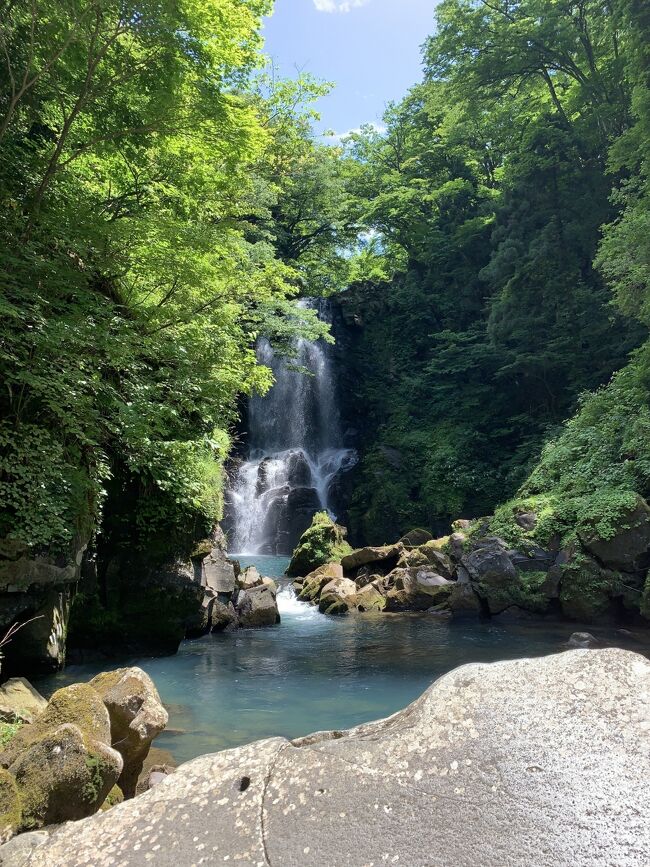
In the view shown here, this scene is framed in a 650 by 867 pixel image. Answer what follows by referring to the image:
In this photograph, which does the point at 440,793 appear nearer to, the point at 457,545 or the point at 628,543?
the point at 628,543

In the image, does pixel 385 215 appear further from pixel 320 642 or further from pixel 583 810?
pixel 583 810

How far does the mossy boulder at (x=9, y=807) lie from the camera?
2.73 m

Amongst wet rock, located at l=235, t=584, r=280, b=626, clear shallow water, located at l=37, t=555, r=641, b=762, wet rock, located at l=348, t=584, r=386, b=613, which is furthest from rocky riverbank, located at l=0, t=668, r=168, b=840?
wet rock, located at l=348, t=584, r=386, b=613

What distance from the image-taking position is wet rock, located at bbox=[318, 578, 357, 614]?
12516 mm

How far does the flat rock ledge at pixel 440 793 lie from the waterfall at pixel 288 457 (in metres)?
19.1

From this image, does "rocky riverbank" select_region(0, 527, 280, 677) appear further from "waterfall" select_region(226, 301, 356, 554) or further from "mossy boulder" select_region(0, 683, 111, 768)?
"waterfall" select_region(226, 301, 356, 554)

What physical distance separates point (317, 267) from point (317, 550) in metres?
17.2

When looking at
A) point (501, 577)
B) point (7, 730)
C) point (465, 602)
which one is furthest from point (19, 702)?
point (501, 577)

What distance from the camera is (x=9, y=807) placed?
281cm

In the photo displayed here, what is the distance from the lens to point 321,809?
5.72 ft

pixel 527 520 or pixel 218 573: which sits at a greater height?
pixel 527 520

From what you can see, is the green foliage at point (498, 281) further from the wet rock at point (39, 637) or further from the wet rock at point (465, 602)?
the wet rock at point (39, 637)

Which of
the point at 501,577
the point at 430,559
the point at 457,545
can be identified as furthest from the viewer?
the point at 430,559

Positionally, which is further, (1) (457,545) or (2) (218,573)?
(1) (457,545)
